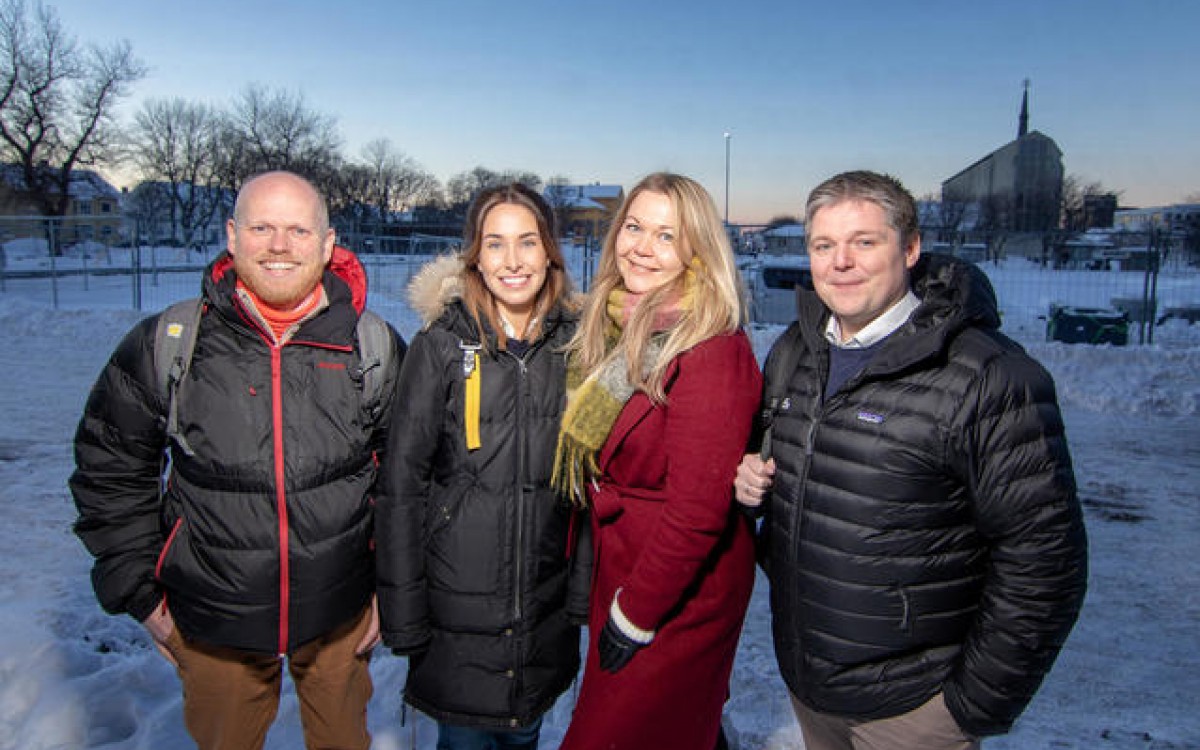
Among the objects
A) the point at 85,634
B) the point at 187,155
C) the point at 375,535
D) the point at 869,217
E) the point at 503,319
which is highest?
the point at 187,155

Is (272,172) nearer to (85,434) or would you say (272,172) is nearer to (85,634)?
(85,434)

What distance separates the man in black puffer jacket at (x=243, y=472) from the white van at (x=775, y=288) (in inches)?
577

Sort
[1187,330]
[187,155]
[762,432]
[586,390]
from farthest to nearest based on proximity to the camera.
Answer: [187,155], [1187,330], [762,432], [586,390]

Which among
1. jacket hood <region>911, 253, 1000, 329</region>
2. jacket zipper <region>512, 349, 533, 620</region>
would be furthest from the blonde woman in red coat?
jacket hood <region>911, 253, 1000, 329</region>

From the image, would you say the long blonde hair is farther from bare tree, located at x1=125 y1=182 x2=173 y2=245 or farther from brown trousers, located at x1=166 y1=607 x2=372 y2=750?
bare tree, located at x1=125 y1=182 x2=173 y2=245

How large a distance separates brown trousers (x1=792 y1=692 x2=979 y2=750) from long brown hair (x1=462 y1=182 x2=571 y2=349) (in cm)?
159

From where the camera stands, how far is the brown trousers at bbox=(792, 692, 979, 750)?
6.81ft

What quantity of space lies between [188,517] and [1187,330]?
1939cm

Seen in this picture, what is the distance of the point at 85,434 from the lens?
243 cm

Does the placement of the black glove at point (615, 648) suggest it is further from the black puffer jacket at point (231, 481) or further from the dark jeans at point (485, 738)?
the black puffer jacket at point (231, 481)

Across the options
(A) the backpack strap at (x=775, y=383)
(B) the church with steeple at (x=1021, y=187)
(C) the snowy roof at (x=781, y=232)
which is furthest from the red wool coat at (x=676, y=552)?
(B) the church with steeple at (x=1021, y=187)

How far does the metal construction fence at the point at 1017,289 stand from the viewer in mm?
14352

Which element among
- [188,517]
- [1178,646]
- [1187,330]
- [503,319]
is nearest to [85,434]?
[188,517]

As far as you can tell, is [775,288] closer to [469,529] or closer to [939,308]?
[939,308]
